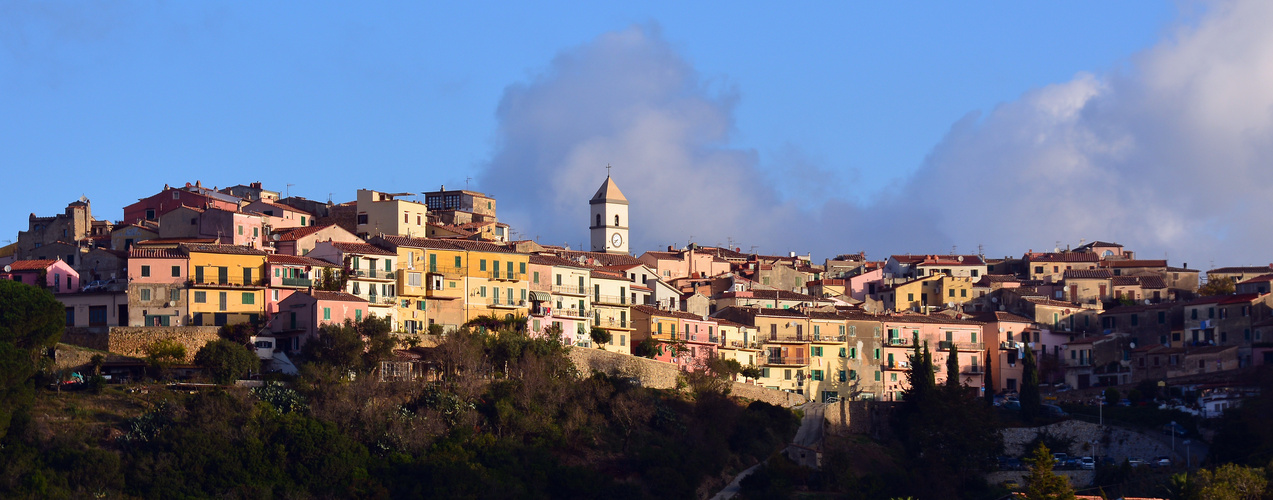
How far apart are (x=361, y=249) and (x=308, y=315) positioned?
234 inches

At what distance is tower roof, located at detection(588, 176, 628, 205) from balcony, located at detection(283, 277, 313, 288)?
128 ft

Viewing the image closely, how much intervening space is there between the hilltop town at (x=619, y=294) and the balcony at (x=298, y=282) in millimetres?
55

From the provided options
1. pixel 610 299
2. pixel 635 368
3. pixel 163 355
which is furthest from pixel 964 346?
pixel 163 355

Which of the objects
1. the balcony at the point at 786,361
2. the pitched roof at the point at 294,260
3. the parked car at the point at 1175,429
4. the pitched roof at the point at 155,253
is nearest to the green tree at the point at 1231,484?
the parked car at the point at 1175,429

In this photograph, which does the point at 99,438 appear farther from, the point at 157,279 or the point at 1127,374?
the point at 1127,374

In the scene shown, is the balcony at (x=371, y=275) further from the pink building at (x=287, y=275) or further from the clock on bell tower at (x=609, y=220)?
the clock on bell tower at (x=609, y=220)

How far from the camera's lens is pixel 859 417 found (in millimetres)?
74500

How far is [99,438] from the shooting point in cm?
5322

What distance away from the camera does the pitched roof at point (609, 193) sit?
102m

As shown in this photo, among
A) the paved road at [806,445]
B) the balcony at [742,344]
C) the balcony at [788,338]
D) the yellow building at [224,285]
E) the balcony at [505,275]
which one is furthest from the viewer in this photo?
the balcony at [788,338]

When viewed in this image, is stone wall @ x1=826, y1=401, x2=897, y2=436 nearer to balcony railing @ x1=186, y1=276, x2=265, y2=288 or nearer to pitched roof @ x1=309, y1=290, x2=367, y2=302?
pitched roof @ x1=309, y1=290, x2=367, y2=302

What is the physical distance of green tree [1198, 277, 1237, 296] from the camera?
8769cm

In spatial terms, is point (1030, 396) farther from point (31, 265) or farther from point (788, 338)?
point (31, 265)

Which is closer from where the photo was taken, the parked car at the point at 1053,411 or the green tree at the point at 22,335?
the green tree at the point at 22,335
